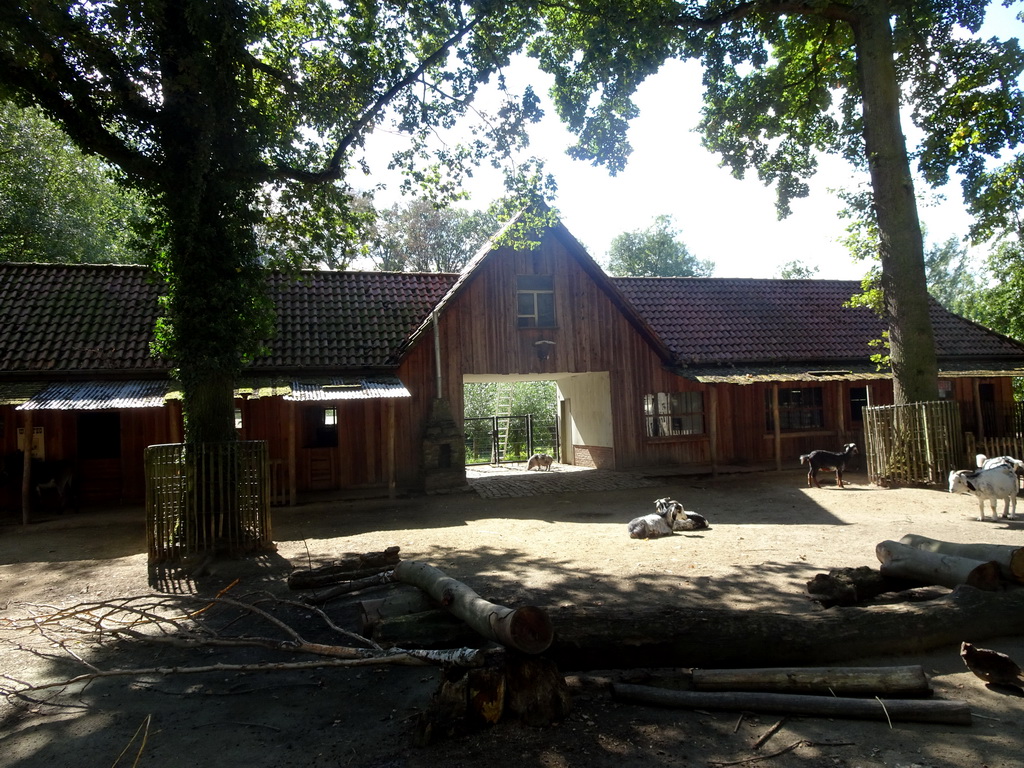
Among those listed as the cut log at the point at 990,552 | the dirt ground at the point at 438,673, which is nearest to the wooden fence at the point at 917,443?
the dirt ground at the point at 438,673

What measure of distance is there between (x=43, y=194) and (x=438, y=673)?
87.8ft

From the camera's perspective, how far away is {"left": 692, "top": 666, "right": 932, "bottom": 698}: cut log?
3.65 m

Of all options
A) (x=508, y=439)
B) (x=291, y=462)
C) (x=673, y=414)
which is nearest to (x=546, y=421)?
(x=508, y=439)

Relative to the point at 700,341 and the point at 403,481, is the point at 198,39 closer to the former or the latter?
the point at 403,481

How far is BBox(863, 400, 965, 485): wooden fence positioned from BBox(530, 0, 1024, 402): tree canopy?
1.55 ft

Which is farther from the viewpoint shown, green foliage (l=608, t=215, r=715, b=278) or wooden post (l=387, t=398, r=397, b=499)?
green foliage (l=608, t=215, r=715, b=278)

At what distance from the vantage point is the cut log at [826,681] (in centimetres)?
365

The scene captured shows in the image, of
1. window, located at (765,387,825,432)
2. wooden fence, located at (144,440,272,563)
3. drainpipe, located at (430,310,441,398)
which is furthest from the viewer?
window, located at (765,387,825,432)

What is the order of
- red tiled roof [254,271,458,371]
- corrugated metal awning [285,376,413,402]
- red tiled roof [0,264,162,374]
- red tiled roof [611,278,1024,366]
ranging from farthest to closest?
red tiled roof [611,278,1024,366], red tiled roof [254,271,458,371], red tiled roof [0,264,162,374], corrugated metal awning [285,376,413,402]

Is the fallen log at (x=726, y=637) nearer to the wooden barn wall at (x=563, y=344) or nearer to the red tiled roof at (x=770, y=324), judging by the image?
the wooden barn wall at (x=563, y=344)

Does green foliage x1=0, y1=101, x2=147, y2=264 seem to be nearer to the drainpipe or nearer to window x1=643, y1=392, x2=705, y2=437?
the drainpipe

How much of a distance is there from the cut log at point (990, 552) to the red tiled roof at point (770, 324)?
11.2 metres

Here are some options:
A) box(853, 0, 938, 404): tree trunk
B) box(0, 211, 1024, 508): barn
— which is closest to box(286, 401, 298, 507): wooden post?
box(0, 211, 1024, 508): barn

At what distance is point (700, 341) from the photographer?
17.8m
